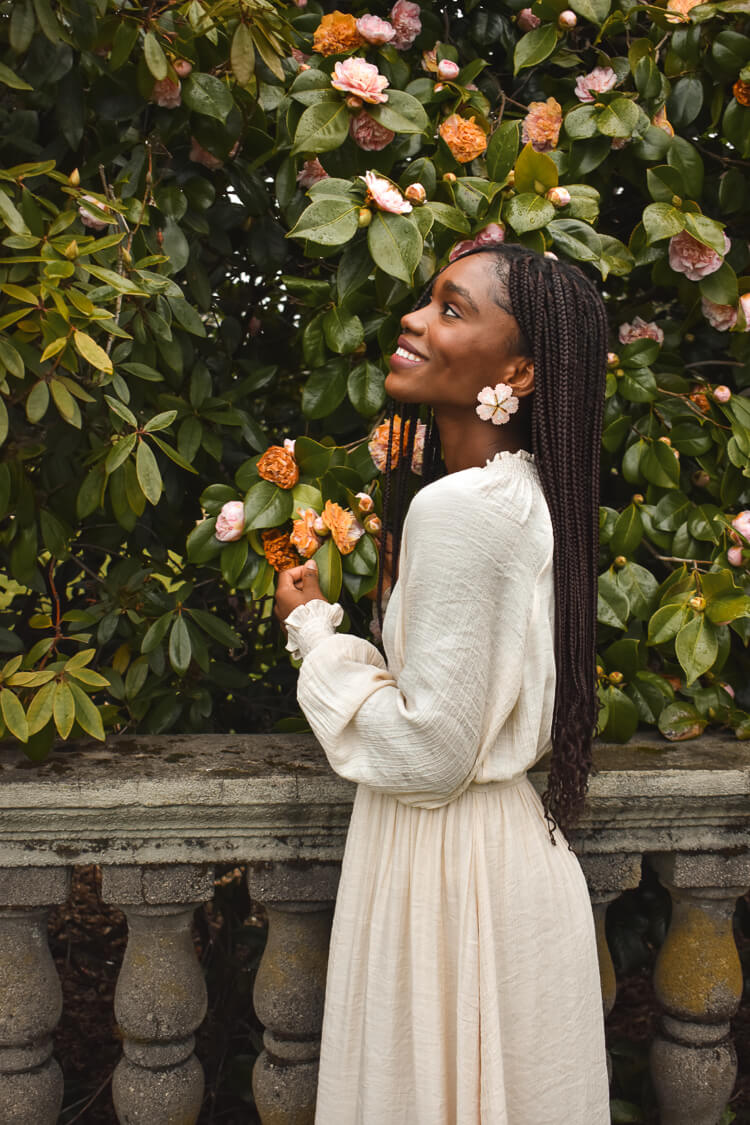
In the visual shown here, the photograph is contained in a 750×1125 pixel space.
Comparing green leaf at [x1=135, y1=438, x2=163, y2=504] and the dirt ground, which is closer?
green leaf at [x1=135, y1=438, x2=163, y2=504]

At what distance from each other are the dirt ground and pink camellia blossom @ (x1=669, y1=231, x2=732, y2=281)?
1515mm

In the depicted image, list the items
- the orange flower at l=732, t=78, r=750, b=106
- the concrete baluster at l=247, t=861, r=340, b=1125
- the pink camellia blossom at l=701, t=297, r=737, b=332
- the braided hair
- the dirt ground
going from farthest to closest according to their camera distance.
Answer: the dirt ground < the pink camellia blossom at l=701, t=297, r=737, b=332 < the orange flower at l=732, t=78, r=750, b=106 < the concrete baluster at l=247, t=861, r=340, b=1125 < the braided hair

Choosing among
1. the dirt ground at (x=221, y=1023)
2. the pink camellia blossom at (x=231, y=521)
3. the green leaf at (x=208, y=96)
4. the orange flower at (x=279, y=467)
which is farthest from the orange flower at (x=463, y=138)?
the dirt ground at (x=221, y=1023)

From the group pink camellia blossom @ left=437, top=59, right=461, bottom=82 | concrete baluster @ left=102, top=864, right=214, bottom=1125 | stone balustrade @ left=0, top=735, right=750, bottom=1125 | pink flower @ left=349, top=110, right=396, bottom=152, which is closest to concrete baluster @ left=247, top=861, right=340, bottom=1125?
stone balustrade @ left=0, top=735, right=750, bottom=1125

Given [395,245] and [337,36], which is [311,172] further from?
[395,245]

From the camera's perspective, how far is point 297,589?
5.66ft

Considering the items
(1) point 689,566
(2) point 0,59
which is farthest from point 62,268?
(1) point 689,566

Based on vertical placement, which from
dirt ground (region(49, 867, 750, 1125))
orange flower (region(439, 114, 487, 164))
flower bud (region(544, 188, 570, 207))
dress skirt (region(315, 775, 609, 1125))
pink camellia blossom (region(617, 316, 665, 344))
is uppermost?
orange flower (region(439, 114, 487, 164))

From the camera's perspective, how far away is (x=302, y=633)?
1.62 metres

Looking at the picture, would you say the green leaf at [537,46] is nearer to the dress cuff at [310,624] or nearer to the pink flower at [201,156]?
the pink flower at [201,156]

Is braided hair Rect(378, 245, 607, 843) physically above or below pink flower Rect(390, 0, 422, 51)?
below

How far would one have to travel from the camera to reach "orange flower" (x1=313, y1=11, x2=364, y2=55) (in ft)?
5.97

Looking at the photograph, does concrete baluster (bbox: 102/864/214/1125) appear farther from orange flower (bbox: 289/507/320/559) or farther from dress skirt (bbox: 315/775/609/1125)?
orange flower (bbox: 289/507/320/559)

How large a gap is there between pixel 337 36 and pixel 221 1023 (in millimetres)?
2266
